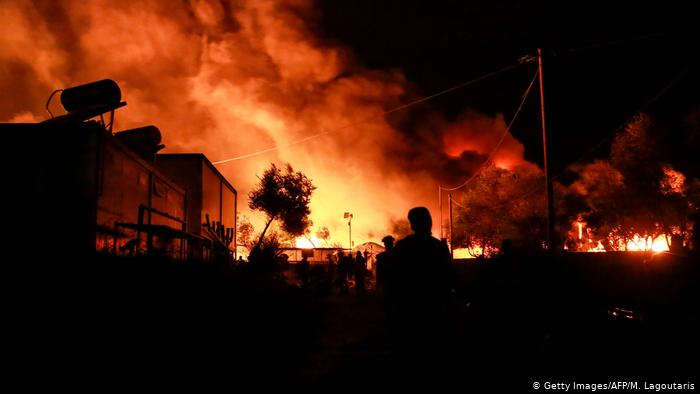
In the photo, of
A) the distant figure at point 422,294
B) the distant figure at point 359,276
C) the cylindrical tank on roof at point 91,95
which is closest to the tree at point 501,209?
the distant figure at point 359,276

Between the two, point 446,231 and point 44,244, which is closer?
point 44,244

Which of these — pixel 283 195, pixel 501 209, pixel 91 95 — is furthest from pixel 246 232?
pixel 91 95

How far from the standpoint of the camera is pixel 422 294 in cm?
373

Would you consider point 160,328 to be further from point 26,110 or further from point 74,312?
point 26,110

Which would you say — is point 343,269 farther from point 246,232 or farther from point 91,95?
point 246,232

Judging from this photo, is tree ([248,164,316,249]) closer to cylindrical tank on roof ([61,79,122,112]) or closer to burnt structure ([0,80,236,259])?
cylindrical tank on roof ([61,79,122,112])

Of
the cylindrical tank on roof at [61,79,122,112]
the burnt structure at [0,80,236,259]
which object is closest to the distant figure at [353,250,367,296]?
the burnt structure at [0,80,236,259]

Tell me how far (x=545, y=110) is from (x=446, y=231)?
4726 centimetres

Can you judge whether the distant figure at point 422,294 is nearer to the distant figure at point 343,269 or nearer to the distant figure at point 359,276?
the distant figure at point 359,276

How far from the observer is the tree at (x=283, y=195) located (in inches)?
1536

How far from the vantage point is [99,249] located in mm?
7066

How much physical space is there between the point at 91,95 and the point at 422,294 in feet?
26.7

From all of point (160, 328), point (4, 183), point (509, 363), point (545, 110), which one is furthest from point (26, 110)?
point (545, 110)

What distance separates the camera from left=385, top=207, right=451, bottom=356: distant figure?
3662mm
